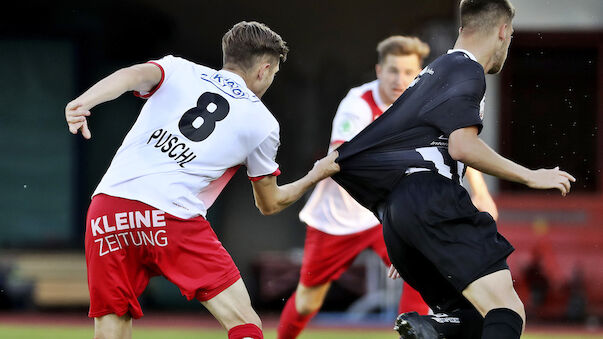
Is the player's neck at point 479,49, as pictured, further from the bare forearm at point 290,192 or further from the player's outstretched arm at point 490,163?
the bare forearm at point 290,192

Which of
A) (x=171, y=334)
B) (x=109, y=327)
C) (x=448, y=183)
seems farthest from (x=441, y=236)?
(x=171, y=334)

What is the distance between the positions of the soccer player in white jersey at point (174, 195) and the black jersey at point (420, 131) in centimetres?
16

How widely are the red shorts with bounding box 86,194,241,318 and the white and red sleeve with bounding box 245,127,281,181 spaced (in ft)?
1.06

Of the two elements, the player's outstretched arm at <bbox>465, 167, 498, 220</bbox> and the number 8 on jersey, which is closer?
the number 8 on jersey

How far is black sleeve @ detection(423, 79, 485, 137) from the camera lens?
3922 millimetres

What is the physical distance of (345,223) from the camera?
604 cm

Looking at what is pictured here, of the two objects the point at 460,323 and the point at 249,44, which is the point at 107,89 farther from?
the point at 460,323

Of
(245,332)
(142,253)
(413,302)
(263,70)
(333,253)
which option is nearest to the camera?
(245,332)

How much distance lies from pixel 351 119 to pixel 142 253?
6.63 feet

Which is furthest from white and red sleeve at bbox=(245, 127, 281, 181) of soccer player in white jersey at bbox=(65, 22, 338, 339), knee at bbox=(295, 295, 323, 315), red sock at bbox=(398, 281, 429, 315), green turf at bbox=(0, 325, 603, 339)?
green turf at bbox=(0, 325, 603, 339)

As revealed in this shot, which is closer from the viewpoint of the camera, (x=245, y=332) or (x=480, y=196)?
(x=245, y=332)

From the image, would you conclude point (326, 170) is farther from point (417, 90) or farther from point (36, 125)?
point (36, 125)

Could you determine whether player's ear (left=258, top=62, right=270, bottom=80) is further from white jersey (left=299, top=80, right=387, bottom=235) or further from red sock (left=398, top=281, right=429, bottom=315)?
red sock (left=398, top=281, right=429, bottom=315)

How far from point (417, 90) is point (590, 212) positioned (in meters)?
8.00
